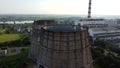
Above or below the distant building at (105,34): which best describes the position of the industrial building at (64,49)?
above

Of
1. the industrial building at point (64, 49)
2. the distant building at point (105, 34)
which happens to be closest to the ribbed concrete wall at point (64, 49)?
the industrial building at point (64, 49)

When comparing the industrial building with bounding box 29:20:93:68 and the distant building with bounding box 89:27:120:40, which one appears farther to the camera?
the distant building with bounding box 89:27:120:40

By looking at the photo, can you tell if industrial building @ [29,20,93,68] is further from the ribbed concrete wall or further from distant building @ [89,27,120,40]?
distant building @ [89,27,120,40]

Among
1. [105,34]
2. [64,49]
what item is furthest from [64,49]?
[105,34]

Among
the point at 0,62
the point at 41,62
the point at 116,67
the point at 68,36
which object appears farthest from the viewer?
the point at 0,62

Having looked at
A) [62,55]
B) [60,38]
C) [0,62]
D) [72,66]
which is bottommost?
[0,62]

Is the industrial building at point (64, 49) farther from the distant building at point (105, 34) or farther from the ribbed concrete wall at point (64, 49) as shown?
the distant building at point (105, 34)

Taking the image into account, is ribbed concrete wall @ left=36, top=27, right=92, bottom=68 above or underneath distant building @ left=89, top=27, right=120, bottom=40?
above

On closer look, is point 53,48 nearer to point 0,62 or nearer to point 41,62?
point 41,62

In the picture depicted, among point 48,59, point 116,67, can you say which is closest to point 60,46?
point 48,59

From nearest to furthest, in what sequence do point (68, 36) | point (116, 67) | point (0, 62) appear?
point (68, 36), point (116, 67), point (0, 62)

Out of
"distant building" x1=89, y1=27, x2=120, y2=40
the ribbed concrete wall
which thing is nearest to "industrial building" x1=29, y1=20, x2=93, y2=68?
the ribbed concrete wall
